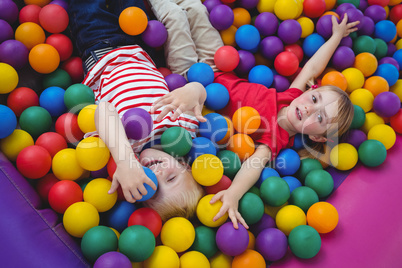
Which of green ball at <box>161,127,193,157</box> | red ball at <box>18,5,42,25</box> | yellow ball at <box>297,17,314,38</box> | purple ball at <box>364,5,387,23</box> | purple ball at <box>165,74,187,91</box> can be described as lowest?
green ball at <box>161,127,193,157</box>

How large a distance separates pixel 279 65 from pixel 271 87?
0.12 m

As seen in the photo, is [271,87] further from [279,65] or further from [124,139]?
[124,139]

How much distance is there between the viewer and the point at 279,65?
1.65m

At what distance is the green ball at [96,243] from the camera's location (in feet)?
3.26

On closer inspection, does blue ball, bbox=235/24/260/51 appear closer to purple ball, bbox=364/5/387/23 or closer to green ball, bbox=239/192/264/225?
purple ball, bbox=364/5/387/23

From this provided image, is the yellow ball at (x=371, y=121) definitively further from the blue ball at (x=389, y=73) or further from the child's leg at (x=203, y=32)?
the child's leg at (x=203, y=32)

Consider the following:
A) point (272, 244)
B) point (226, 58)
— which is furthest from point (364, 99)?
point (272, 244)

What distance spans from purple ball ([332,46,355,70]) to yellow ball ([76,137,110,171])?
1.21 metres

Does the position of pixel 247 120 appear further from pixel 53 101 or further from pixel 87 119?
pixel 53 101

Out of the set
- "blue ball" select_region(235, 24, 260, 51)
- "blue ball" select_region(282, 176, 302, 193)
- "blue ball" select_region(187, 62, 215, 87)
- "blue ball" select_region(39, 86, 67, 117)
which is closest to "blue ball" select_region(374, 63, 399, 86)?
"blue ball" select_region(235, 24, 260, 51)

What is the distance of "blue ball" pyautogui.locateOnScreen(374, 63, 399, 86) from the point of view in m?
1.67

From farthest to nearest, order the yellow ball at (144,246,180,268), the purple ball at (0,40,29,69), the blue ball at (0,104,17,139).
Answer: the purple ball at (0,40,29,69) → the blue ball at (0,104,17,139) → the yellow ball at (144,246,180,268)

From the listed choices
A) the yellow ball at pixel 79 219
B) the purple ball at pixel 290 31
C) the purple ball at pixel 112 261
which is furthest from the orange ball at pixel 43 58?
the purple ball at pixel 290 31

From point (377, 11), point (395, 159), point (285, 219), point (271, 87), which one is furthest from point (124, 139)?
point (377, 11)
